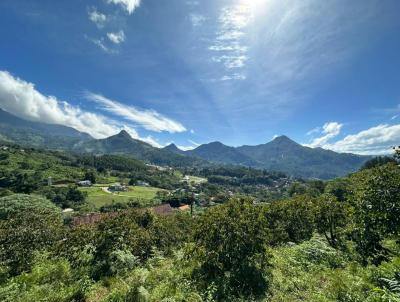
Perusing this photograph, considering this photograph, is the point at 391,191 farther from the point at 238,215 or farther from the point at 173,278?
the point at 173,278

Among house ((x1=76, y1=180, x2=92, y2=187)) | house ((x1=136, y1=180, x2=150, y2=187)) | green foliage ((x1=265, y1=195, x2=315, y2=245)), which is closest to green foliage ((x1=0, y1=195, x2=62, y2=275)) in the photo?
green foliage ((x1=265, y1=195, x2=315, y2=245))

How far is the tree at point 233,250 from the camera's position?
10.3 meters

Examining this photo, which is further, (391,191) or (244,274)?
(244,274)

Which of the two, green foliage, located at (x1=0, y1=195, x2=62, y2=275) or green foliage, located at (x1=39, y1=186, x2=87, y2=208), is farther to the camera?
green foliage, located at (x1=39, y1=186, x2=87, y2=208)

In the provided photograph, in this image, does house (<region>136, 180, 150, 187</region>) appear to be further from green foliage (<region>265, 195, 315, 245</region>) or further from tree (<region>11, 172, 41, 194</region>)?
green foliage (<region>265, 195, 315, 245</region>)

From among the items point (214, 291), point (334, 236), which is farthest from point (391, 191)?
point (334, 236)

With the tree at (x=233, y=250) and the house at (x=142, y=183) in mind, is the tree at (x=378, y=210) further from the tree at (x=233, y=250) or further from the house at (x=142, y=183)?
the house at (x=142, y=183)

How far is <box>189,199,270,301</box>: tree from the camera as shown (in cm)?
1030

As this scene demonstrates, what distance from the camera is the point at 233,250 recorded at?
10781mm

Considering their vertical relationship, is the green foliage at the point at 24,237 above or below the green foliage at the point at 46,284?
above

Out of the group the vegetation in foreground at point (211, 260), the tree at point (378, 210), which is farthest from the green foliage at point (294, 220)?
the tree at point (378, 210)

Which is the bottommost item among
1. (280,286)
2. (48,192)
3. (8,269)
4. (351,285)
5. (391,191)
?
(48,192)

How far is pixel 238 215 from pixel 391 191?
5743 mm

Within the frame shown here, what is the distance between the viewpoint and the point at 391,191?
845 centimetres
